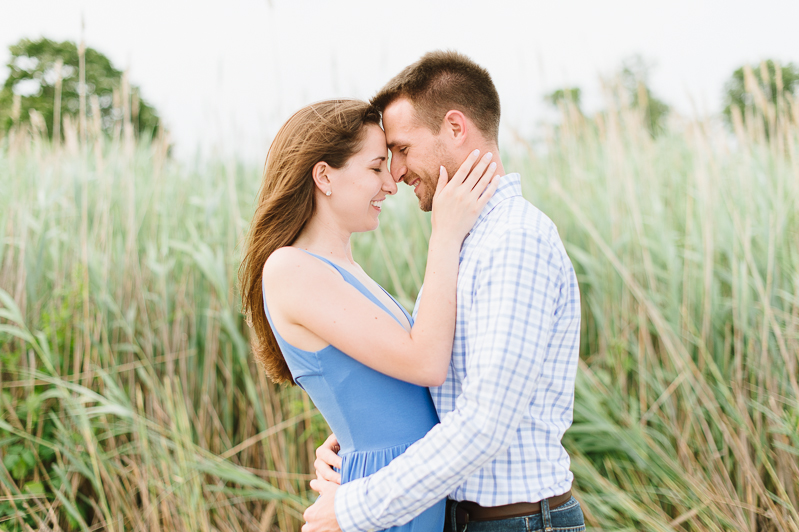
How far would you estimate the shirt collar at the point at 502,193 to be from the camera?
1382mm

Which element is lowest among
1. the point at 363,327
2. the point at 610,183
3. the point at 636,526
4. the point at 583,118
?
the point at 636,526

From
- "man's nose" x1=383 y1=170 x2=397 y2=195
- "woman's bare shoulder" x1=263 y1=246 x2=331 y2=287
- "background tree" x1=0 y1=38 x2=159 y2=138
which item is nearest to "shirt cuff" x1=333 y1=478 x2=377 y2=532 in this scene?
"woman's bare shoulder" x1=263 y1=246 x2=331 y2=287

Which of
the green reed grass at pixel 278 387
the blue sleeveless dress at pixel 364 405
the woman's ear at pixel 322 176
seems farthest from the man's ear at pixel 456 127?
the green reed grass at pixel 278 387

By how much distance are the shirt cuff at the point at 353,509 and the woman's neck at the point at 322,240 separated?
631 millimetres

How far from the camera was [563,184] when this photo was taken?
141 inches

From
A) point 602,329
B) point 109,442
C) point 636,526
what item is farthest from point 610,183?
point 109,442

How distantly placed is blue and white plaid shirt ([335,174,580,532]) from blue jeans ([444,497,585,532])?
0.04m

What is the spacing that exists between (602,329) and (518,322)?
1872 millimetres

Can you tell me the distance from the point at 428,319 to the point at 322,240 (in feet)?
1.60

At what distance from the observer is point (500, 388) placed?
3.44ft

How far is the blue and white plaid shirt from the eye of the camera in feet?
3.47

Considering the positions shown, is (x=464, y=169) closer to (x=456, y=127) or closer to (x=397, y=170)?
(x=456, y=127)

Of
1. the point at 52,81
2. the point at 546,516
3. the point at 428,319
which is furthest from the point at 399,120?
the point at 52,81

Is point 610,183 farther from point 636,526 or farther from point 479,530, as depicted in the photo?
point 479,530
